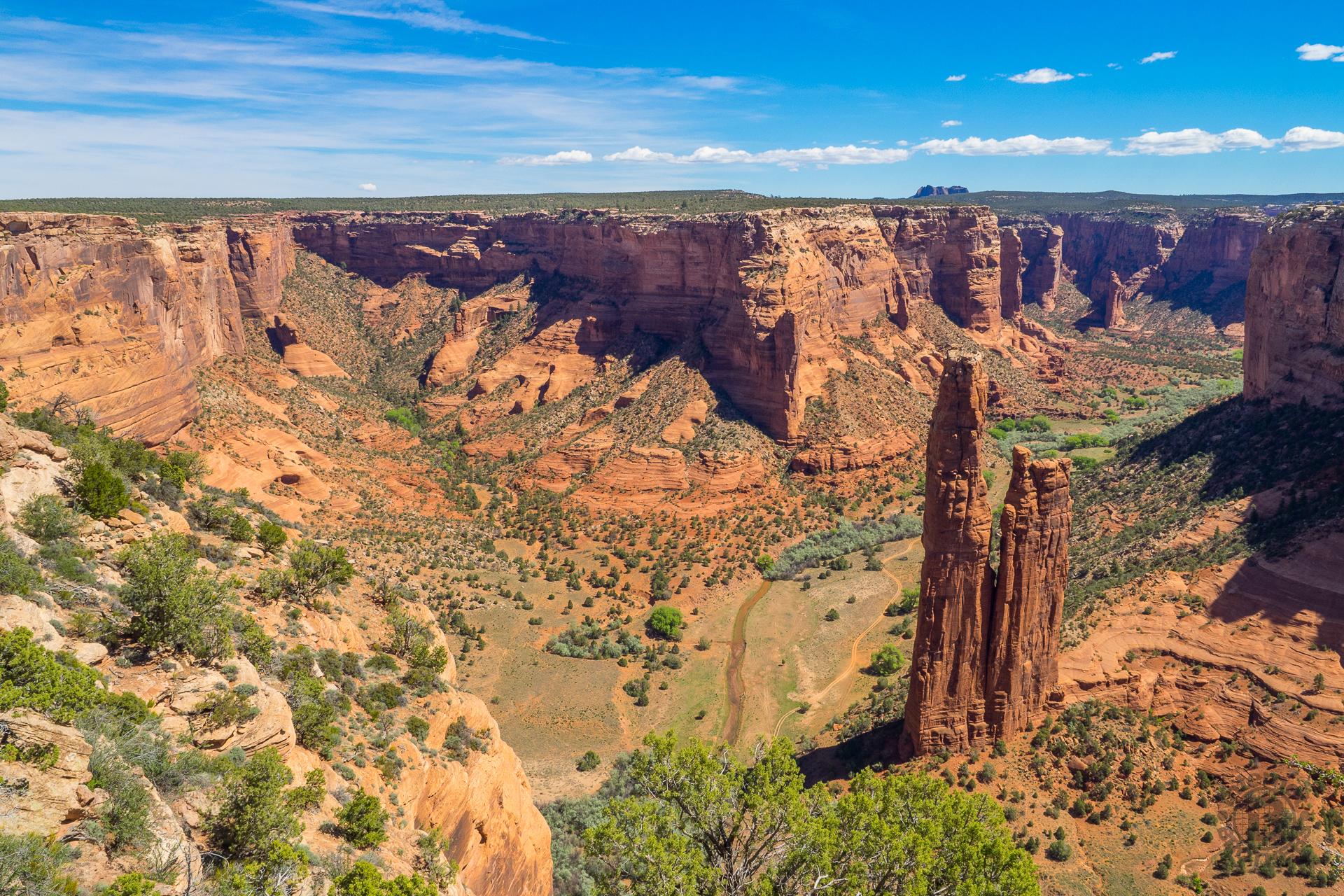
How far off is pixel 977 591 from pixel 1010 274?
112 metres

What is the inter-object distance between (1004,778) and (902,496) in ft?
145

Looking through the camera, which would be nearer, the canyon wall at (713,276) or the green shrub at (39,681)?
the green shrub at (39,681)

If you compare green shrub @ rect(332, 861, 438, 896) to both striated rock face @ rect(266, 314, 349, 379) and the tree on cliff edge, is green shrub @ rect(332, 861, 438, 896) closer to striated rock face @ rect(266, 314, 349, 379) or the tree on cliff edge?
the tree on cliff edge

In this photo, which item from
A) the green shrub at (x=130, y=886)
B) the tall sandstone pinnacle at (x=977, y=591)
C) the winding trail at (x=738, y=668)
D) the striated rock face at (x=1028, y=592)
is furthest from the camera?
the winding trail at (x=738, y=668)

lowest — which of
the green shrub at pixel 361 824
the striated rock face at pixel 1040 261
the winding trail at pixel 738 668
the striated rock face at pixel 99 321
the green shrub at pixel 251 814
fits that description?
the winding trail at pixel 738 668

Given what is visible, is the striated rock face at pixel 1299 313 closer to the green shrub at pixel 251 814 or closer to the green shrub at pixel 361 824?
the green shrub at pixel 361 824

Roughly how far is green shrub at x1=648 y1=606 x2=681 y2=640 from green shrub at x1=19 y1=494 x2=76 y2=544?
3732cm

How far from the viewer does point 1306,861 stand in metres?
25.6

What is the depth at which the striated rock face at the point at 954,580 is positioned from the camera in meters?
29.5

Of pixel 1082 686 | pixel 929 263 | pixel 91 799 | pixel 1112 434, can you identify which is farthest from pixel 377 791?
pixel 929 263

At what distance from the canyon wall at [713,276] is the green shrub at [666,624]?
28712 millimetres

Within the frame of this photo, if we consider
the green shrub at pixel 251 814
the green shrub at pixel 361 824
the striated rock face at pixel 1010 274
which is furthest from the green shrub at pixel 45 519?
the striated rock face at pixel 1010 274

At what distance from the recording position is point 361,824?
16375 mm

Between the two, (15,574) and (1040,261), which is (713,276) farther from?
(1040,261)
